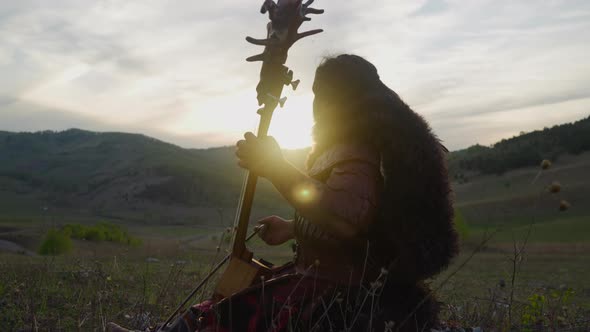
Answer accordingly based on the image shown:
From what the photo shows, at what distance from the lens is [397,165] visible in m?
2.73

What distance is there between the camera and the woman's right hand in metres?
3.45

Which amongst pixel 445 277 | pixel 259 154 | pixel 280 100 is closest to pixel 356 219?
pixel 259 154

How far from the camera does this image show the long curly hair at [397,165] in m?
2.74

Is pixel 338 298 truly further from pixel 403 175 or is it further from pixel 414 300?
pixel 403 175

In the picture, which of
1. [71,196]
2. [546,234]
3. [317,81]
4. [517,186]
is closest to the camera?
[317,81]

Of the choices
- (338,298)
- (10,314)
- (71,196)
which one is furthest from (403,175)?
(71,196)

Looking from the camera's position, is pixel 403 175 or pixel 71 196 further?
pixel 71 196

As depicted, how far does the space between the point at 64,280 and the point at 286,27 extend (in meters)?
4.91

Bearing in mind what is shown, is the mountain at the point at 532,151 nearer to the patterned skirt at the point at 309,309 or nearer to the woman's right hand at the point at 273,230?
the woman's right hand at the point at 273,230

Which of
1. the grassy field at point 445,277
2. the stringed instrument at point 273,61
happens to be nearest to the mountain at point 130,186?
the grassy field at point 445,277

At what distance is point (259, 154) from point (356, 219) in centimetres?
56

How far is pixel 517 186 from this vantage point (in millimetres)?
56031

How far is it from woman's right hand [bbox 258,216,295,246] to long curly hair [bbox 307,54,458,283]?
2.16 ft

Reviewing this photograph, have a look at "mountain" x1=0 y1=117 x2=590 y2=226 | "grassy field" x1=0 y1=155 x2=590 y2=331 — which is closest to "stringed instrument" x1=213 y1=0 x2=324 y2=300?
"grassy field" x1=0 y1=155 x2=590 y2=331
